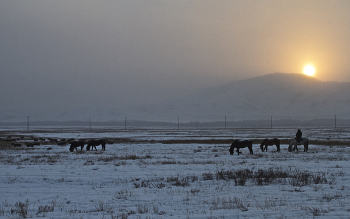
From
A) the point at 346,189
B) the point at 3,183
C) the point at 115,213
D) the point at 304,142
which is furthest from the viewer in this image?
the point at 304,142

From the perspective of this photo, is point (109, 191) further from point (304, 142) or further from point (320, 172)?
point (304, 142)

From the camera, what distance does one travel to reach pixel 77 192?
11.9 meters

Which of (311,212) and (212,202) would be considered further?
(212,202)

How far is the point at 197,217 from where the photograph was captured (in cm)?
848

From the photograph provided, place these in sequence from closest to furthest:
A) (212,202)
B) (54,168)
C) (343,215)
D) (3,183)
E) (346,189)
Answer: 1. (343,215)
2. (212,202)
3. (346,189)
4. (3,183)
5. (54,168)

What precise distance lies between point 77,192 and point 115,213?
3.38 meters

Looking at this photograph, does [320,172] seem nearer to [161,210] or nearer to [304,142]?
[161,210]

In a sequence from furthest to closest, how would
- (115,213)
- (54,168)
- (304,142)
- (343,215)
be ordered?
(304,142) → (54,168) → (115,213) → (343,215)

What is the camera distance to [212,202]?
10094 millimetres

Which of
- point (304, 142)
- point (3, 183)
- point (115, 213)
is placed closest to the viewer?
point (115, 213)

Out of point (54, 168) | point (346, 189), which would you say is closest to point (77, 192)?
point (54, 168)

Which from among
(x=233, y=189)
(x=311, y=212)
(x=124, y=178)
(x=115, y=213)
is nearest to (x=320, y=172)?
(x=233, y=189)

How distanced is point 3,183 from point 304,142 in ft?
73.5

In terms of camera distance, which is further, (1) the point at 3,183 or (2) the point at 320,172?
(2) the point at 320,172
